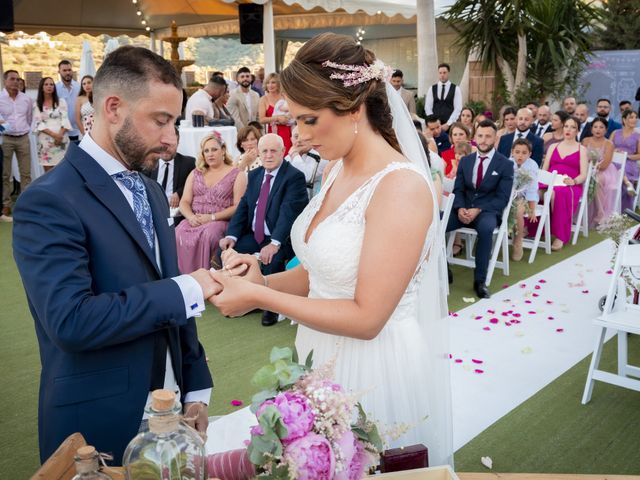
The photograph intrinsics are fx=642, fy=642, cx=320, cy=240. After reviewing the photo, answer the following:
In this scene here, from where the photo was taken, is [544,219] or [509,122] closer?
[544,219]

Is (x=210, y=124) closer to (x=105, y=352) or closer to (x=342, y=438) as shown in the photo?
(x=105, y=352)

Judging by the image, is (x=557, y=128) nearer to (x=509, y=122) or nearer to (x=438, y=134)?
(x=509, y=122)

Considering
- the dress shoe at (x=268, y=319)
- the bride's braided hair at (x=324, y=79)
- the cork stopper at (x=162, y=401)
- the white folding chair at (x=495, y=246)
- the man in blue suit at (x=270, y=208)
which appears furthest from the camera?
the white folding chair at (x=495, y=246)

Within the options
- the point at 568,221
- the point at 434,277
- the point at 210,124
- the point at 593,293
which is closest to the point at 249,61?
the point at 210,124

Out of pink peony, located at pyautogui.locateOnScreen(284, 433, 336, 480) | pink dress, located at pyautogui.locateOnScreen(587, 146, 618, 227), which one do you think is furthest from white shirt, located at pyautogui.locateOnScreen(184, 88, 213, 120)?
pink peony, located at pyautogui.locateOnScreen(284, 433, 336, 480)

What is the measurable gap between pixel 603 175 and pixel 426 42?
5.20m

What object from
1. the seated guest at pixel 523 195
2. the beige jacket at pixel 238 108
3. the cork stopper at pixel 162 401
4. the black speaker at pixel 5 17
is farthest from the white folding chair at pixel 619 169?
the black speaker at pixel 5 17

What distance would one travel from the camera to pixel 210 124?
9.20m

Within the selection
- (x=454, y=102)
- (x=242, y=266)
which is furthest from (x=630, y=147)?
(x=242, y=266)

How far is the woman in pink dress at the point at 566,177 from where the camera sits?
7.89m

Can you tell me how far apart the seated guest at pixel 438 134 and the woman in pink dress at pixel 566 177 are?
151 cm

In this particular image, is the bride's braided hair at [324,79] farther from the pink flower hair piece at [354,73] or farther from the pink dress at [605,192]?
the pink dress at [605,192]

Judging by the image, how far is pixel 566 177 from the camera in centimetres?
817

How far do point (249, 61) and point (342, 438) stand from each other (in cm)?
2472
